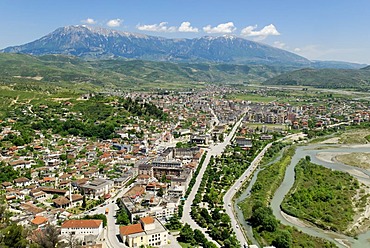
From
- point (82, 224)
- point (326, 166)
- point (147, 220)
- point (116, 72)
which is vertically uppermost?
point (116, 72)

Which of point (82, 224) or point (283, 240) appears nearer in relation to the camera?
point (283, 240)

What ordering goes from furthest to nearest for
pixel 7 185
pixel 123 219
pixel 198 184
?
pixel 198 184 → pixel 7 185 → pixel 123 219

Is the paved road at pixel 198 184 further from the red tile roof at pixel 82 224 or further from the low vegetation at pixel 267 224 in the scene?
the red tile roof at pixel 82 224

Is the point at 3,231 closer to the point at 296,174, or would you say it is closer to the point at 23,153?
the point at 23,153

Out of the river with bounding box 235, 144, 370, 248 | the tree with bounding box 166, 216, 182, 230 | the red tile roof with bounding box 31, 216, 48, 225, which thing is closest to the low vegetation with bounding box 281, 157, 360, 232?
the river with bounding box 235, 144, 370, 248

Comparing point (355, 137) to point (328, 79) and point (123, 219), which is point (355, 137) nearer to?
point (123, 219)

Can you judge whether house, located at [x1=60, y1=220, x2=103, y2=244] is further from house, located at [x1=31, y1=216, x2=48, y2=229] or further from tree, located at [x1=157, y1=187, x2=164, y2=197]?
tree, located at [x1=157, y1=187, x2=164, y2=197]

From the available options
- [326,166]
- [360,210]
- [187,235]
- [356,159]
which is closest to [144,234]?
[187,235]

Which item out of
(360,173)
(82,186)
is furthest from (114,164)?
(360,173)
